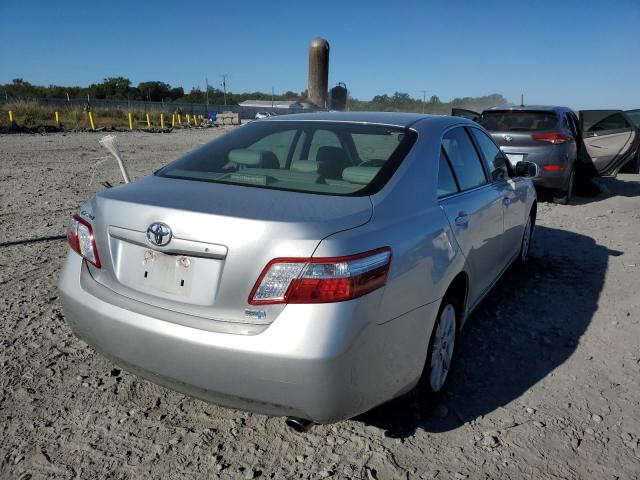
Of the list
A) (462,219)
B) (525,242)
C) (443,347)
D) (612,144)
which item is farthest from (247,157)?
(612,144)

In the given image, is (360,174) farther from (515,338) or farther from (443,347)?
(515,338)

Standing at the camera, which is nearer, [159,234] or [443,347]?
[159,234]

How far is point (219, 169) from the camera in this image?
2.80 metres

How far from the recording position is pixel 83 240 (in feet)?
7.88

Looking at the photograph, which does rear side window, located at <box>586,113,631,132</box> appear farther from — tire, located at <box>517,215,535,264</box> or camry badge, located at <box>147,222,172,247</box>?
camry badge, located at <box>147,222,172,247</box>

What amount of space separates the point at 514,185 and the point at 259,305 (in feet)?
9.74

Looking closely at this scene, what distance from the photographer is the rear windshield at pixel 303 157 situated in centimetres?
250

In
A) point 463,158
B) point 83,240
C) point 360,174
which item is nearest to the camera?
point 83,240

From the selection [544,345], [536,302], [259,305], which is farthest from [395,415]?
[536,302]

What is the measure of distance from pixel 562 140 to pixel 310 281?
7.66m

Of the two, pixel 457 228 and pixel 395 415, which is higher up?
pixel 457 228

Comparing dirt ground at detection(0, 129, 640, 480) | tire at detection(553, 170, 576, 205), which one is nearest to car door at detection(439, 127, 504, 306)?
dirt ground at detection(0, 129, 640, 480)

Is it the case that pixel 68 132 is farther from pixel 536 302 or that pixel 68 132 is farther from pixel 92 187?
pixel 536 302

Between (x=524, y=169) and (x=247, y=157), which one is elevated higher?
(x=247, y=157)
